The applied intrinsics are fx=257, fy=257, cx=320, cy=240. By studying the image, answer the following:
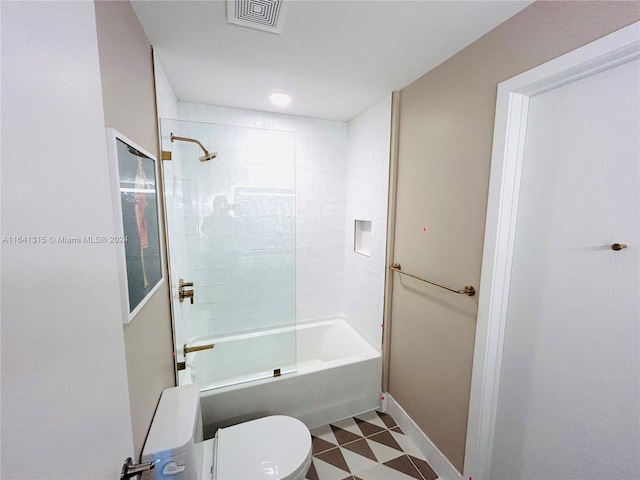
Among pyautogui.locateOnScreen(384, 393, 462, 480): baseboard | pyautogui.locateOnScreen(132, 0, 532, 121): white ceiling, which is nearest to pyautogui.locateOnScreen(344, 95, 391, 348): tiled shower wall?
pyautogui.locateOnScreen(132, 0, 532, 121): white ceiling

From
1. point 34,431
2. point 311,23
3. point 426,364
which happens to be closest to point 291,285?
point 426,364

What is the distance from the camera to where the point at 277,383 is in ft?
5.82

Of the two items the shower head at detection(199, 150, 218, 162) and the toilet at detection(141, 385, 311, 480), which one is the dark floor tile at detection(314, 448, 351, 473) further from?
the shower head at detection(199, 150, 218, 162)

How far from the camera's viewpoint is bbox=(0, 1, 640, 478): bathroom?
1.00 ft

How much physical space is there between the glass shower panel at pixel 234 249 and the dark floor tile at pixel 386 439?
77 centimetres

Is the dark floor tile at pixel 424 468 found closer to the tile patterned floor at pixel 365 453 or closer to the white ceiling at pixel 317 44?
the tile patterned floor at pixel 365 453

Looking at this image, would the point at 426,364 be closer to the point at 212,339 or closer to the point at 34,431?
the point at 212,339

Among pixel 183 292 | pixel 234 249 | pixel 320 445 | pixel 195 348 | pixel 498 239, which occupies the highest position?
pixel 498 239

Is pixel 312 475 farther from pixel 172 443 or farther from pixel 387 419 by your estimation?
pixel 172 443

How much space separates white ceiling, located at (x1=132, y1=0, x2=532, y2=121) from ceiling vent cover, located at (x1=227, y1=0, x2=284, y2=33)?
3cm

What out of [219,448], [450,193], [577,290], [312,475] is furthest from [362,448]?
[450,193]

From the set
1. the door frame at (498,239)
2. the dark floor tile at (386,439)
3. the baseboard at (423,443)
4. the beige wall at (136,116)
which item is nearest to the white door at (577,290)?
the door frame at (498,239)

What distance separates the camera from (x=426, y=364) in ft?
5.43

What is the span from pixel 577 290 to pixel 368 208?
1.48 metres
